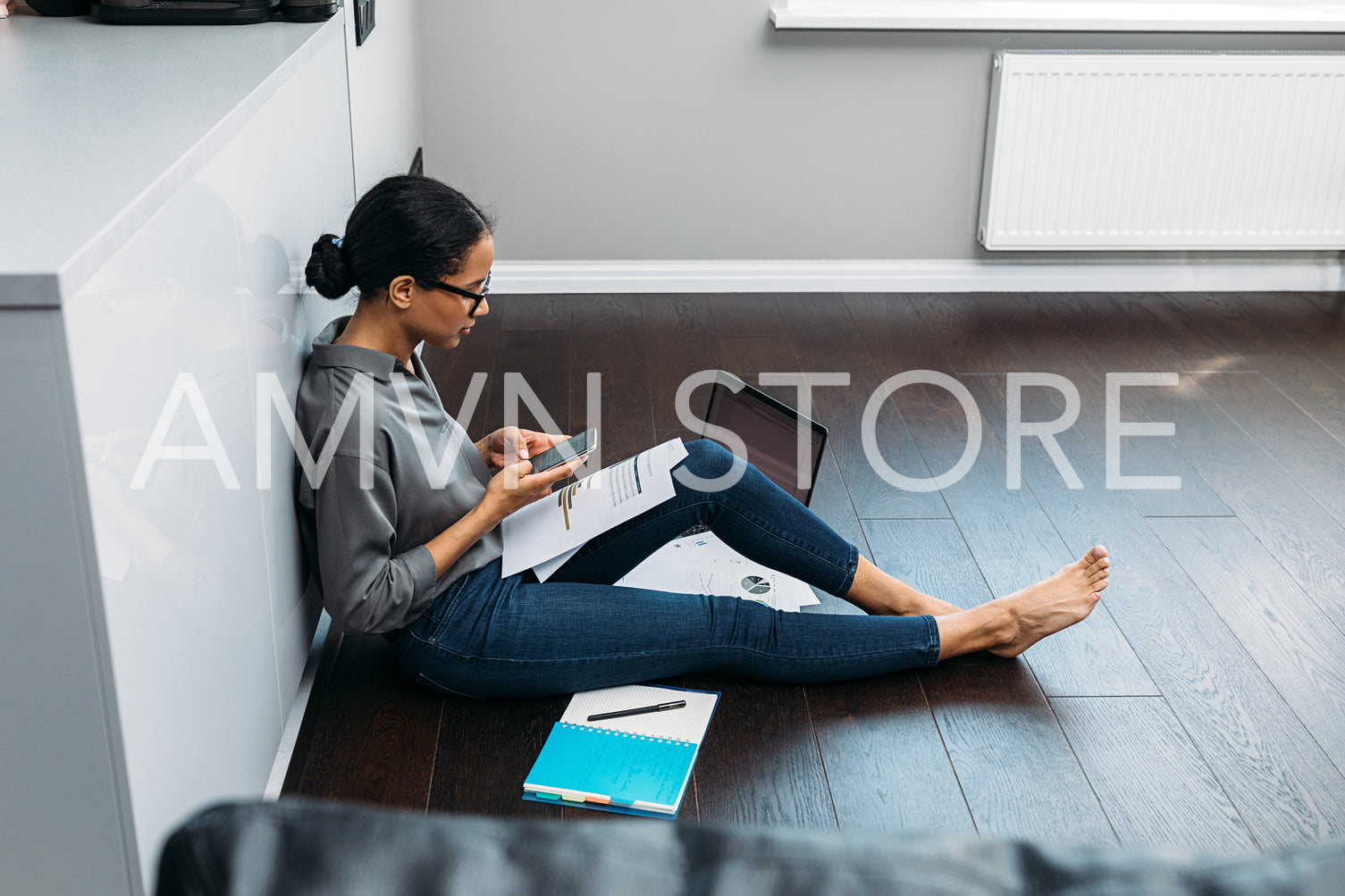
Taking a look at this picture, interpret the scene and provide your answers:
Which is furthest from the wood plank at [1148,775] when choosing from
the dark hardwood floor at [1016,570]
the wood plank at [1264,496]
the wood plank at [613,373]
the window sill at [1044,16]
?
the window sill at [1044,16]

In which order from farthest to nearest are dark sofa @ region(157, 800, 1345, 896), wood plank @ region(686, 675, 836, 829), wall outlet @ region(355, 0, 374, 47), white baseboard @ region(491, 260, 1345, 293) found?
white baseboard @ region(491, 260, 1345, 293) < wall outlet @ region(355, 0, 374, 47) < wood plank @ region(686, 675, 836, 829) < dark sofa @ region(157, 800, 1345, 896)

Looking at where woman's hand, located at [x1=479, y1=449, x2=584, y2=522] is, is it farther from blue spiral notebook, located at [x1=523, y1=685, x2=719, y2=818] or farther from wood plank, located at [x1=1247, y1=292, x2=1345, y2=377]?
wood plank, located at [x1=1247, y1=292, x2=1345, y2=377]

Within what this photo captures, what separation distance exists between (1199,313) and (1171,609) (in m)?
1.79

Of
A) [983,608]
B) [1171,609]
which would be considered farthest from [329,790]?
[1171,609]

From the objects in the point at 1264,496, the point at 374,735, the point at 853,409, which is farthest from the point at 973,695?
the point at 853,409

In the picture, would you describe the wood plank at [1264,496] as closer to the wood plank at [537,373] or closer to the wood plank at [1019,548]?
the wood plank at [1019,548]

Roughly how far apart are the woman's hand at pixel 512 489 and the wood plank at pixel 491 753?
1.12ft

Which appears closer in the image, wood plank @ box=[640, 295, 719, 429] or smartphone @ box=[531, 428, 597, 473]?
smartphone @ box=[531, 428, 597, 473]

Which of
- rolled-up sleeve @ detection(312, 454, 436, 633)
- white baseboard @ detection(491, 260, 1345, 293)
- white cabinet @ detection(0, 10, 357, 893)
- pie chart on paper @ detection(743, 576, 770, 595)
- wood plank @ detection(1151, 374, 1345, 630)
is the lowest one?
pie chart on paper @ detection(743, 576, 770, 595)

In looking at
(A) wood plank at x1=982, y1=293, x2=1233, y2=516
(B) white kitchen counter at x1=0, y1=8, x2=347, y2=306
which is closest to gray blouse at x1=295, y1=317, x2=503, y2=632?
(B) white kitchen counter at x1=0, y1=8, x2=347, y2=306

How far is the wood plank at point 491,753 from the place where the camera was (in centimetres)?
169

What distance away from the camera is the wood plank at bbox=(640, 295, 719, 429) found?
9.83 ft

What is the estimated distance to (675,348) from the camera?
3361 mm

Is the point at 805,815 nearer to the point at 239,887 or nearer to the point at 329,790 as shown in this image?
the point at 329,790
